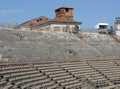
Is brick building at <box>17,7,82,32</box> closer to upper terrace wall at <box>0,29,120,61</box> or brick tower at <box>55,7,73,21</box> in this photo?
brick tower at <box>55,7,73,21</box>

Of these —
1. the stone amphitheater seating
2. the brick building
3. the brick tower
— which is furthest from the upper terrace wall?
the brick tower

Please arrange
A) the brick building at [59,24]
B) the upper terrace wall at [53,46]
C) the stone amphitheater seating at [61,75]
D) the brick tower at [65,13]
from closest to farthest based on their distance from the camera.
Answer: the stone amphitheater seating at [61,75]
the upper terrace wall at [53,46]
the brick building at [59,24]
the brick tower at [65,13]

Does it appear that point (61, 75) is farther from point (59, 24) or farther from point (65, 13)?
point (65, 13)

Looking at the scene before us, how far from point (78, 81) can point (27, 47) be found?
532 centimetres

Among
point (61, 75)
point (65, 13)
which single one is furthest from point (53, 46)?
point (65, 13)

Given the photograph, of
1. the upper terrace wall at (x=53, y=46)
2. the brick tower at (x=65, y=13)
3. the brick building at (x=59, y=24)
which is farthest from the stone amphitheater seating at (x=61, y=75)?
the brick tower at (x=65, y=13)

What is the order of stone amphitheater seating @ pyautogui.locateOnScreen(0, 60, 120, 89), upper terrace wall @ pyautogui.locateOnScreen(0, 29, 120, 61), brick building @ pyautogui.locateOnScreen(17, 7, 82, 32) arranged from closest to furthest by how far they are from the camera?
stone amphitheater seating @ pyautogui.locateOnScreen(0, 60, 120, 89) → upper terrace wall @ pyautogui.locateOnScreen(0, 29, 120, 61) → brick building @ pyautogui.locateOnScreen(17, 7, 82, 32)

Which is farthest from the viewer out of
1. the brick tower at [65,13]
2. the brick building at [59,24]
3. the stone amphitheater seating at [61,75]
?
the brick tower at [65,13]

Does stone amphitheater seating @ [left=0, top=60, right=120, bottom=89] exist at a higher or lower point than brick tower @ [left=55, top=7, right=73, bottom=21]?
lower

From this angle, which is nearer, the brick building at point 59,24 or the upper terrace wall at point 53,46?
the upper terrace wall at point 53,46

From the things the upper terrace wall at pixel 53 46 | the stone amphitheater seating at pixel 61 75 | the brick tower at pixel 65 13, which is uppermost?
the brick tower at pixel 65 13

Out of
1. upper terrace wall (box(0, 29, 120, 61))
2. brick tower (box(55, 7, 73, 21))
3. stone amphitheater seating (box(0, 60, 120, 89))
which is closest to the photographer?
stone amphitheater seating (box(0, 60, 120, 89))

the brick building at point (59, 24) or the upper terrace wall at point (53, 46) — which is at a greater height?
the brick building at point (59, 24)

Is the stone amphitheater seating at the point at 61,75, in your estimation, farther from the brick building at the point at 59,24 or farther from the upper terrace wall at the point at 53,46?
the brick building at the point at 59,24
